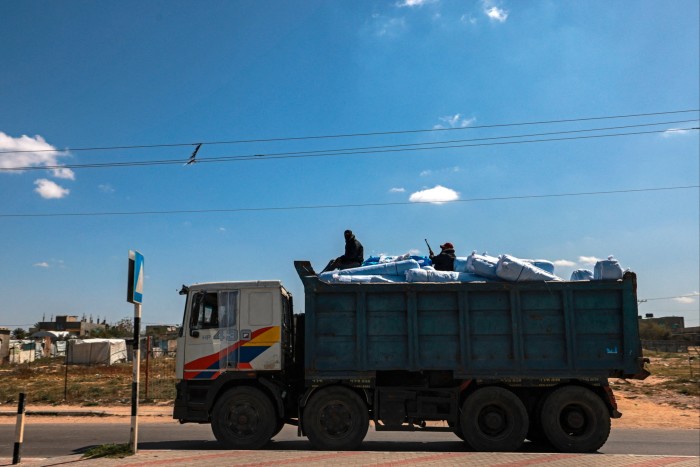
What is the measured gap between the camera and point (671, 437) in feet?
39.4

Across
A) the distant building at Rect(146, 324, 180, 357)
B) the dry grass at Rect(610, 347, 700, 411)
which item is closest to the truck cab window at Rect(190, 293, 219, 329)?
the distant building at Rect(146, 324, 180, 357)

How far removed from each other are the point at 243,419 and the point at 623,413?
1265 cm

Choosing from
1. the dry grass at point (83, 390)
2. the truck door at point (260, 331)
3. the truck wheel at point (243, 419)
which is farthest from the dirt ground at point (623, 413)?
the truck door at point (260, 331)

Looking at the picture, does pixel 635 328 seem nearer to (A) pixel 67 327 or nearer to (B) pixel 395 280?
(B) pixel 395 280

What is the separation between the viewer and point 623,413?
16562 millimetres

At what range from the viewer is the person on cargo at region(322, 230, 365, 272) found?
10492 mm

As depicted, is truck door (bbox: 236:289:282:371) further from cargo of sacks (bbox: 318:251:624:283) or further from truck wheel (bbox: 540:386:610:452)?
truck wheel (bbox: 540:386:610:452)

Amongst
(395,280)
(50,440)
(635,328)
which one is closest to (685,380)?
(635,328)

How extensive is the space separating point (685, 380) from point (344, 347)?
20670 mm

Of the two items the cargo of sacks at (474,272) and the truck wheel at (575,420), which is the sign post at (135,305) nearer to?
the cargo of sacks at (474,272)

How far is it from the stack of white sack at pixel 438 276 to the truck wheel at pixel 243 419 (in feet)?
10.6

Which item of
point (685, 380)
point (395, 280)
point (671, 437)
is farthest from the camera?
point (685, 380)

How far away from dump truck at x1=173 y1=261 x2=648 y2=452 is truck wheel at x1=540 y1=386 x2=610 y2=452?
0.02 meters

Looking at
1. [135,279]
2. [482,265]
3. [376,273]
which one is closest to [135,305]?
[135,279]
